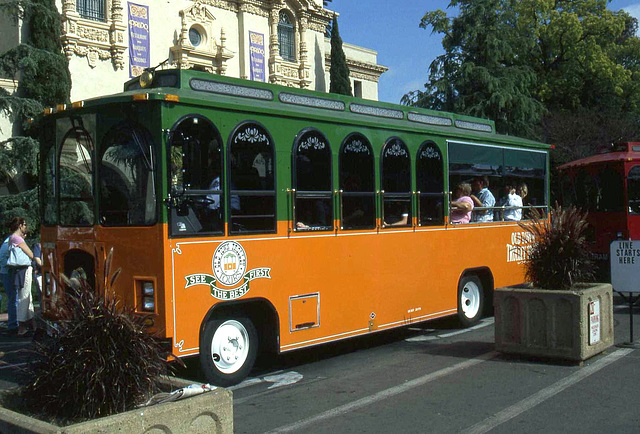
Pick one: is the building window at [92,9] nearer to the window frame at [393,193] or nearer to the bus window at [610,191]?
the bus window at [610,191]

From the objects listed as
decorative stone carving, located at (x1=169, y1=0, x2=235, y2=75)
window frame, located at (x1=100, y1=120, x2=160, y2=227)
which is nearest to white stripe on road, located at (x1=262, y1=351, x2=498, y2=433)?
window frame, located at (x1=100, y1=120, x2=160, y2=227)

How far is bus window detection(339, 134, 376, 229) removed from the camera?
365 inches

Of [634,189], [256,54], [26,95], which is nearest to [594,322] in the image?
[634,189]

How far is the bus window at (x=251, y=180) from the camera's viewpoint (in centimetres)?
788

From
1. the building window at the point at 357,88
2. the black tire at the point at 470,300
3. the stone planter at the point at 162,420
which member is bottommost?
the black tire at the point at 470,300

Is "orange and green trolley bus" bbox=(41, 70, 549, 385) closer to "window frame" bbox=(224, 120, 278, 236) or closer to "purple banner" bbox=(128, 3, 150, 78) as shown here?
"window frame" bbox=(224, 120, 278, 236)

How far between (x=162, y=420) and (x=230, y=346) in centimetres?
375

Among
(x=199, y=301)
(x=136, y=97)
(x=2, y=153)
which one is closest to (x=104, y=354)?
(x=199, y=301)

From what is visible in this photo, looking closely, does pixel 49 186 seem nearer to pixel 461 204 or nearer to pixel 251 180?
pixel 251 180

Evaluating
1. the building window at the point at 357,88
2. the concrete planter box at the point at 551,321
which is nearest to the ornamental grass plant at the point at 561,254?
the concrete planter box at the point at 551,321

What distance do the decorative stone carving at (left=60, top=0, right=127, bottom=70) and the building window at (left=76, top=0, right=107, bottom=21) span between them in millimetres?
198

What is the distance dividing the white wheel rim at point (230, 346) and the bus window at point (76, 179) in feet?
6.17

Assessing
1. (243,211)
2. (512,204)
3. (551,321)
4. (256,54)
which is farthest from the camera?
(256,54)

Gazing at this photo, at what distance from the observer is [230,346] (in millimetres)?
7898
